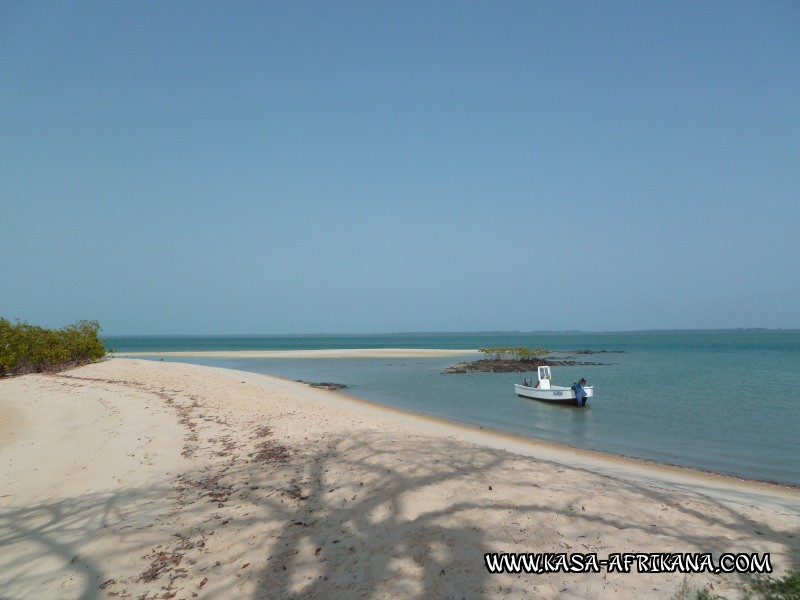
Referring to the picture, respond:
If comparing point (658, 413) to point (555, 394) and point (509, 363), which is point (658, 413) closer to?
point (555, 394)

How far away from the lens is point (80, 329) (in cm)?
3550

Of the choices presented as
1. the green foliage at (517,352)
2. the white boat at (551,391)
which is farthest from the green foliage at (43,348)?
the green foliage at (517,352)

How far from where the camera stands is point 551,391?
25812 mm

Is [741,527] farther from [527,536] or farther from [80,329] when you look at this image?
[80,329]

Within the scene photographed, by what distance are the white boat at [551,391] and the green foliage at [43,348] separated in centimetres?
2943

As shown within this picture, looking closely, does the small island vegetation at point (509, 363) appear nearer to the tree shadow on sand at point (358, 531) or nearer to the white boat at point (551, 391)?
the white boat at point (551, 391)

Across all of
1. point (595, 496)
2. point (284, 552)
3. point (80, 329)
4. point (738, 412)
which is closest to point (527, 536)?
point (595, 496)

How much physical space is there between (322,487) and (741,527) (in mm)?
5935

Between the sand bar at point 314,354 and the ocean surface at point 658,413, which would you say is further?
the sand bar at point 314,354

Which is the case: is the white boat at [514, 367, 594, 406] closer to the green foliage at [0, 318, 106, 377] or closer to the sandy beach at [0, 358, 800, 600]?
the sandy beach at [0, 358, 800, 600]

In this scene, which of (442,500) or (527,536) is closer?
(527,536)

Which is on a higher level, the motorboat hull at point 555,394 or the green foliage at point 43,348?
the green foliage at point 43,348

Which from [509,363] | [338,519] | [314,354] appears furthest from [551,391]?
[314,354]

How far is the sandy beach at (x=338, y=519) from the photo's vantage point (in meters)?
4.94
